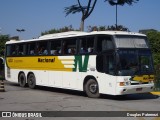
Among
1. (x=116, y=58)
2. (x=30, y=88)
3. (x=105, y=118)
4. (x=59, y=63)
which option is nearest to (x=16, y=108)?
(x=105, y=118)

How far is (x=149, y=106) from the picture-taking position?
14492 mm

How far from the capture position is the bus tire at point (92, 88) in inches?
688

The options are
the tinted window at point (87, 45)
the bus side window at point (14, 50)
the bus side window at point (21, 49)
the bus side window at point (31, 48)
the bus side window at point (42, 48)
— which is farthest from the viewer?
the bus side window at point (14, 50)

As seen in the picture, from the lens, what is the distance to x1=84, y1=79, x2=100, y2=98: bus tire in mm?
17467

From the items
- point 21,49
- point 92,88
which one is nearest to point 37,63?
point 21,49

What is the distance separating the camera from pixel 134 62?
53.9 ft

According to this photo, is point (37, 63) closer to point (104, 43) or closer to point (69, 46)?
point (69, 46)

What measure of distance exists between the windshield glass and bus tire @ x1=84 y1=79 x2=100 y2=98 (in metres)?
1.91

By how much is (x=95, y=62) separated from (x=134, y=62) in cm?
187

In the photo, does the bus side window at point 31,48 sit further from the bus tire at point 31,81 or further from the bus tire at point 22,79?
the bus tire at point 22,79

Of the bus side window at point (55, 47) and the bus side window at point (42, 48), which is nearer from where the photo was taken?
the bus side window at point (55, 47)

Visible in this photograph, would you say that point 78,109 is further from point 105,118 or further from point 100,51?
point 100,51

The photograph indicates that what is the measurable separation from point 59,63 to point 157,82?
6.27 m

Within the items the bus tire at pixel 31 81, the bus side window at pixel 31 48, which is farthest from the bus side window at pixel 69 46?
the bus tire at pixel 31 81
